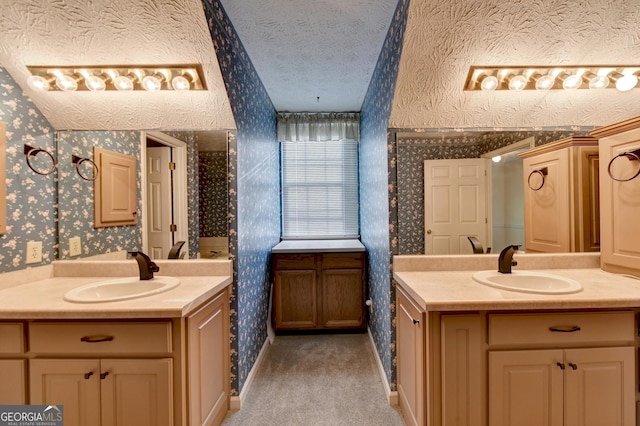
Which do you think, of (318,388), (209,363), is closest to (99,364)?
(209,363)

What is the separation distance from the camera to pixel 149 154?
1773 mm

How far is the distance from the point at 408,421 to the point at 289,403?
0.72 m

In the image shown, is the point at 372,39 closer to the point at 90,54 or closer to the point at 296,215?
the point at 90,54

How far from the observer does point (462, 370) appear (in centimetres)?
120

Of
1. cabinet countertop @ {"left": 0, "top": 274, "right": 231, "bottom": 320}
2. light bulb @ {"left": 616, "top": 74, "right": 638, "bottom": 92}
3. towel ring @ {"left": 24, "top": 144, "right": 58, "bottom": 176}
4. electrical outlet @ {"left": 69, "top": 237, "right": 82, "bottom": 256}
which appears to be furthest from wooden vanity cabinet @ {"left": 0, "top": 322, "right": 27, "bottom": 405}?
light bulb @ {"left": 616, "top": 74, "right": 638, "bottom": 92}

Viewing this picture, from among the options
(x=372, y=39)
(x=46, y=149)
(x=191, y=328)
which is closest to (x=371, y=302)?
(x=191, y=328)

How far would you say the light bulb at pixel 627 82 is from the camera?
1579mm

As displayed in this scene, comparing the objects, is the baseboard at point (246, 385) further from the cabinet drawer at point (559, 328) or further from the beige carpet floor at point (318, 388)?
the cabinet drawer at point (559, 328)

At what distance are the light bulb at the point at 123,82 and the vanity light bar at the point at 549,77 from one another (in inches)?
73.0

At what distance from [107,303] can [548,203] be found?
2.37 metres

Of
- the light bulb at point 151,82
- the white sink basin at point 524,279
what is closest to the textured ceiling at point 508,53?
the white sink basin at point 524,279

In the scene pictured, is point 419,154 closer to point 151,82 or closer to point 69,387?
point 151,82

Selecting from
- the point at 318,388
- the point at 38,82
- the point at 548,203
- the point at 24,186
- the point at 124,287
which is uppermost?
the point at 38,82

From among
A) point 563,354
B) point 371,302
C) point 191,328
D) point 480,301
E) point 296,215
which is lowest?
point 371,302
